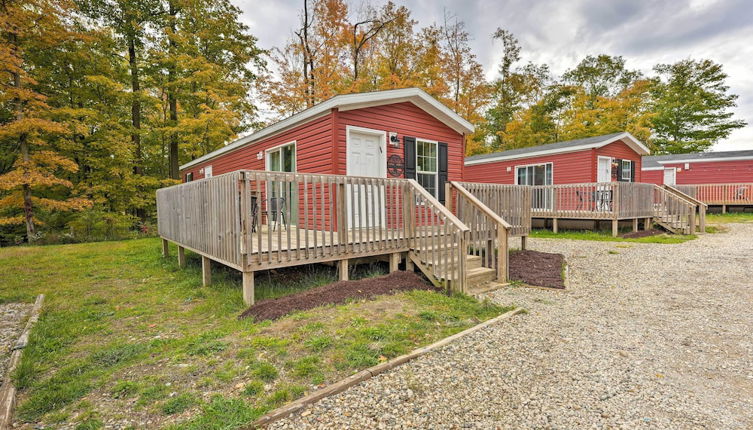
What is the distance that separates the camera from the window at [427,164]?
8055 millimetres

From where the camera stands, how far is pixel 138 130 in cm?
1479

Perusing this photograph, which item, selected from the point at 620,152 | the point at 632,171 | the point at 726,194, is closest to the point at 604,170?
the point at 620,152

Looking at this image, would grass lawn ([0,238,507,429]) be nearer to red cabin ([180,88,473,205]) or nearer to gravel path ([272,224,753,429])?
gravel path ([272,224,753,429])

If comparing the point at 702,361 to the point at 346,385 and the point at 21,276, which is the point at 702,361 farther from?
the point at 21,276

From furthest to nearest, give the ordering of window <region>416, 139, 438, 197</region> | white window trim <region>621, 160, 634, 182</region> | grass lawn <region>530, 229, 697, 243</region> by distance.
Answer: white window trim <region>621, 160, 634, 182</region>, grass lawn <region>530, 229, 697, 243</region>, window <region>416, 139, 438, 197</region>

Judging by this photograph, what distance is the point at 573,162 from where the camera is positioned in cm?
1335

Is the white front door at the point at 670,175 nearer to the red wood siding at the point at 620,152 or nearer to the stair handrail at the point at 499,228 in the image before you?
the red wood siding at the point at 620,152

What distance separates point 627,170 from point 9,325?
1853 centimetres

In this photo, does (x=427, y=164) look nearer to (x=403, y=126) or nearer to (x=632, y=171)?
(x=403, y=126)

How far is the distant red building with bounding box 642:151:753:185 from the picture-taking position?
58.4 feet

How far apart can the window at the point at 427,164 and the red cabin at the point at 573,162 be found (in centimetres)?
595

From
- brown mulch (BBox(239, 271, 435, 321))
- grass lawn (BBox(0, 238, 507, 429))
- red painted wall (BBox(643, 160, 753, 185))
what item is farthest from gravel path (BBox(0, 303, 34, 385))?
red painted wall (BBox(643, 160, 753, 185))

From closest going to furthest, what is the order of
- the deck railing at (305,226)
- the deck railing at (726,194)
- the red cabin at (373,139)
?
the deck railing at (305,226) < the red cabin at (373,139) < the deck railing at (726,194)

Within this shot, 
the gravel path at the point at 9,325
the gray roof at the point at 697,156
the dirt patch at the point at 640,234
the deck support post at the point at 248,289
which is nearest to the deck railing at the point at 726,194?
the gray roof at the point at 697,156
